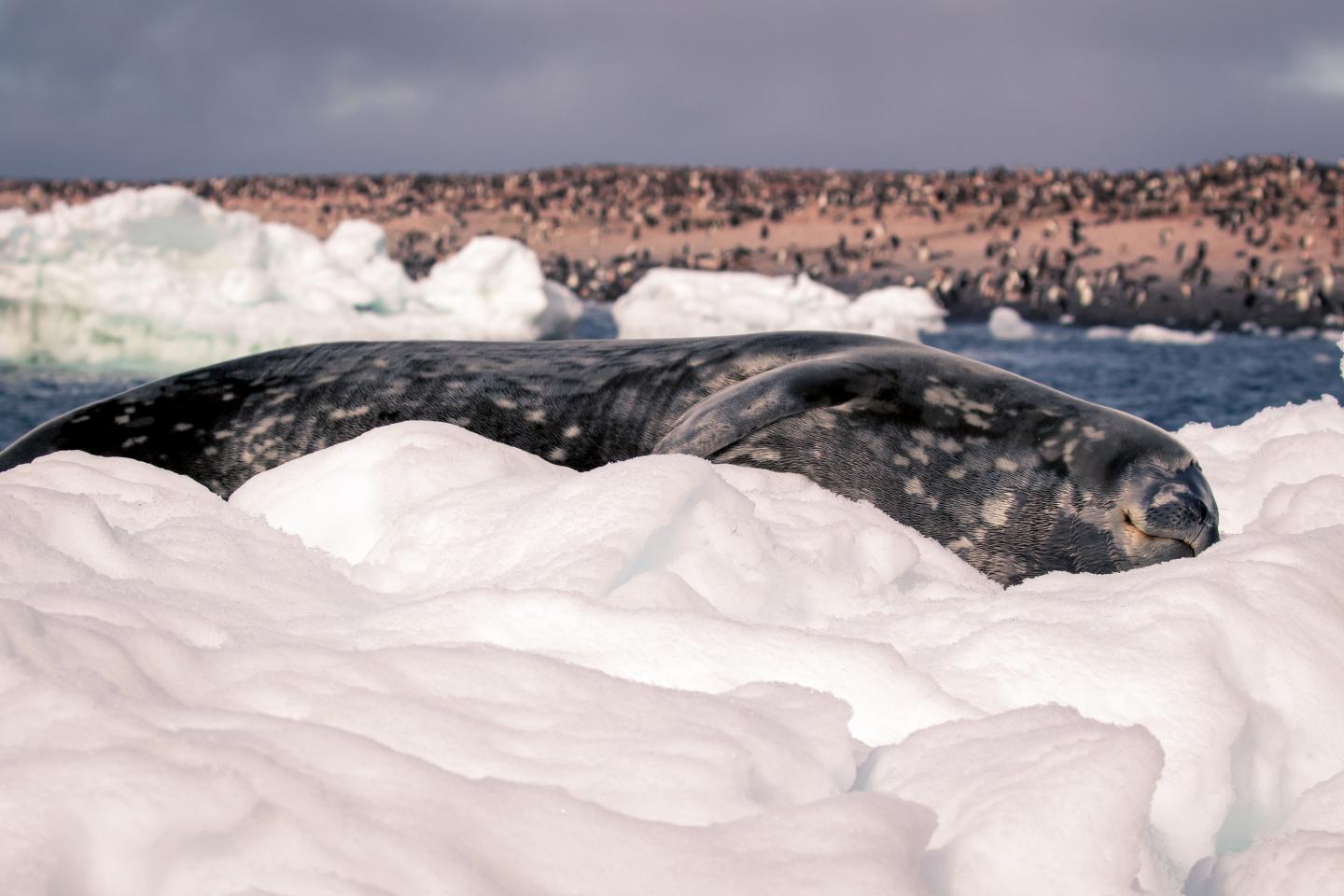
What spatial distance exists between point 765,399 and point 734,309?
17.9 m

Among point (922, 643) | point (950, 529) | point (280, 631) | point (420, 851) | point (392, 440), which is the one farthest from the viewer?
point (950, 529)

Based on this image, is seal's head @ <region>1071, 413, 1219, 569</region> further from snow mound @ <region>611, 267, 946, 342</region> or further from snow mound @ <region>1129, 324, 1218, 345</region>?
snow mound @ <region>1129, 324, 1218, 345</region>

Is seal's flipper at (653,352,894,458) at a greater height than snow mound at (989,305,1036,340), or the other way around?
seal's flipper at (653,352,894,458)

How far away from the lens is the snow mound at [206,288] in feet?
57.8

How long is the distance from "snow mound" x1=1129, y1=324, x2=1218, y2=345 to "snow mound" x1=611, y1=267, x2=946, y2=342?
639 centimetres

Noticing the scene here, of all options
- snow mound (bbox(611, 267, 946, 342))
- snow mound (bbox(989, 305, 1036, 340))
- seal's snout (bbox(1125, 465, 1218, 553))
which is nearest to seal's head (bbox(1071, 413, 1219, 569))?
seal's snout (bbox(1125, 465, 1218, 553))

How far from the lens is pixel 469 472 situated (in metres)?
2.96

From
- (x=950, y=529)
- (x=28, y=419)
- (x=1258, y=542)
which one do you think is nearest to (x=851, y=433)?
(x=950, y=529)

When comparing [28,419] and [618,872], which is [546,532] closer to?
[618,872]

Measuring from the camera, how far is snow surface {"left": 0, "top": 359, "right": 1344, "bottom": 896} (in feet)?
4.56

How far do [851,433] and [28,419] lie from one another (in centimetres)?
1368

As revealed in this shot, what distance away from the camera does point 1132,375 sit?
895 inches

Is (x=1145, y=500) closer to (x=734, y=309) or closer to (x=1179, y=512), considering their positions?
(x=1179, y=512)

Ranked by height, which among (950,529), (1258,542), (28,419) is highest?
(1258,542)
